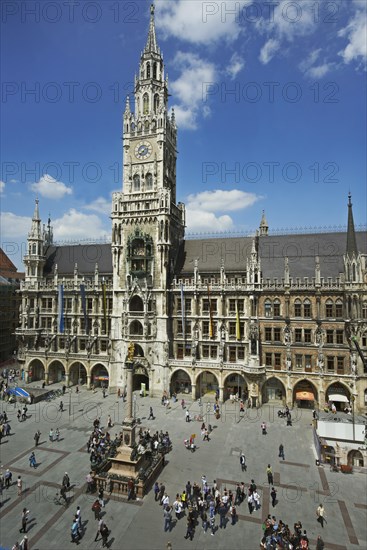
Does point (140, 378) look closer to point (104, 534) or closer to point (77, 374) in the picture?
point (77, 374)

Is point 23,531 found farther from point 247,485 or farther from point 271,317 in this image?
point 271,317

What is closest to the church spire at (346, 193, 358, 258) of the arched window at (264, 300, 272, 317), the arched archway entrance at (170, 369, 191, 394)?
the arched window at (264, 300, 272, 317)

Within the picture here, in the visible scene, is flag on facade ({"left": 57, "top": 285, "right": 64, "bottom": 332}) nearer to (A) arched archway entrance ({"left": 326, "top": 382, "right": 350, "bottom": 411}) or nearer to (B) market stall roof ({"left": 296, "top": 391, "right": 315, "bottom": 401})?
(B) market stall roof ({"left": 296, "top": 391, "right": 315, "bottom": 401})

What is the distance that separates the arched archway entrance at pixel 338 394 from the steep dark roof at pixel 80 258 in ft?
129

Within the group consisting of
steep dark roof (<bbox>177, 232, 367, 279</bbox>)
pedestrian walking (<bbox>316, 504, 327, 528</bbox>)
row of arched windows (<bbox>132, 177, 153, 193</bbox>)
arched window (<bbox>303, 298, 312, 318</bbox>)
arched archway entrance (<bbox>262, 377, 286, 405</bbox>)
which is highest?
row of arched windows (<bbox>132, 177, 153, 193</bbox>)

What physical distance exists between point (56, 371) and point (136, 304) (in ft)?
69.4

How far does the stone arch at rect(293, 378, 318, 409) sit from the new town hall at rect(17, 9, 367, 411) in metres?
0.15

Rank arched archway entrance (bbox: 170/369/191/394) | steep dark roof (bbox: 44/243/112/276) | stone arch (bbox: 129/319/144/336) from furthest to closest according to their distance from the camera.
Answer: steep dark roof (bbox: 44/243/112/276), stone arch (bbox: 129/319/144/336), arched archway entrance (bbox: 170/369/191/394)

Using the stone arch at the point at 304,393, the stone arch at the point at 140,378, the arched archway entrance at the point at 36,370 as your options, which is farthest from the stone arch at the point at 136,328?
the stone arch at the point at 304,393

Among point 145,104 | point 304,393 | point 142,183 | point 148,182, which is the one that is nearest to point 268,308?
point 304,393

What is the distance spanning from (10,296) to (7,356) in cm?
1347

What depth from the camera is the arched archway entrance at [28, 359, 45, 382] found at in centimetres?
6177

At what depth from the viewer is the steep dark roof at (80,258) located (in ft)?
207

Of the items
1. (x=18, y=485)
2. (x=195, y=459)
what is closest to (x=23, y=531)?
(x=18, y=485)
